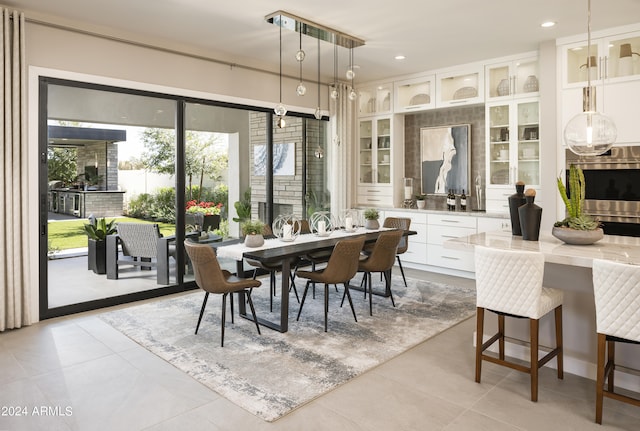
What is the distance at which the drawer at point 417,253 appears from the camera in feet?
21.6

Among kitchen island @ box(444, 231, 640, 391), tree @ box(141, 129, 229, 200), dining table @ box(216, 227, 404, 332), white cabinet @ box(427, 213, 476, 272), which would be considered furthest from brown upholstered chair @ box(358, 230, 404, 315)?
tree @ box(141, 129, 229, 200)

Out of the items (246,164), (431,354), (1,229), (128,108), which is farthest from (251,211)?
(431,354)

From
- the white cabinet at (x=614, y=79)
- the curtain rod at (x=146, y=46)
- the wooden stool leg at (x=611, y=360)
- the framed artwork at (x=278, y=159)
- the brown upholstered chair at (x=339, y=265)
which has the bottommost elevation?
the wooden stool leg at (x=611, y=360)

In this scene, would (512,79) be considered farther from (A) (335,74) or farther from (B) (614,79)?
(A) (335,74)

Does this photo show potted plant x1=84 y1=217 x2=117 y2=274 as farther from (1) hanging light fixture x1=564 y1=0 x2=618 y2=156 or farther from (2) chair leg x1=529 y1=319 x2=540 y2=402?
(1) hanging light fixture x1=564 y1=0 x2=618 y2=156

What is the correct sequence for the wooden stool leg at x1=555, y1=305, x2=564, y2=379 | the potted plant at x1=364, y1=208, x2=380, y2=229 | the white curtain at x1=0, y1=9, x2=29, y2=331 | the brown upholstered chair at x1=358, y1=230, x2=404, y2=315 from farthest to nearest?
the potted plant at x1=364, y1=208, x2=380, y2=229, the brown upholstered chair at x1=358, y1=230, x2=404, y2=315, the white curtain at x1=0, y1=9, x2=29, y2=331, the wooden stool leg at x1=555, y1=305, x2=564, y2=379

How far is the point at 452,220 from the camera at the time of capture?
6238 millimetres

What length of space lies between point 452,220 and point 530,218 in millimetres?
2920

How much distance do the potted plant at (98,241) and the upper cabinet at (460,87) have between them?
15.3ft

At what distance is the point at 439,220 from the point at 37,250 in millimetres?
4825

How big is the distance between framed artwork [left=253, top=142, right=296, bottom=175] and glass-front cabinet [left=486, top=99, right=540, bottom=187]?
2741mm

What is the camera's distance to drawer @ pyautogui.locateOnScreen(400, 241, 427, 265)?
657 centimetres

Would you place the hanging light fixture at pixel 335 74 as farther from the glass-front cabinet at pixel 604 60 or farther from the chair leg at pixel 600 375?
the chair leg at pixel 600 375

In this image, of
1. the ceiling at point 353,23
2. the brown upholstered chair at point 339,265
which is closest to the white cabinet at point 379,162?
the ceiling at point 353,23
